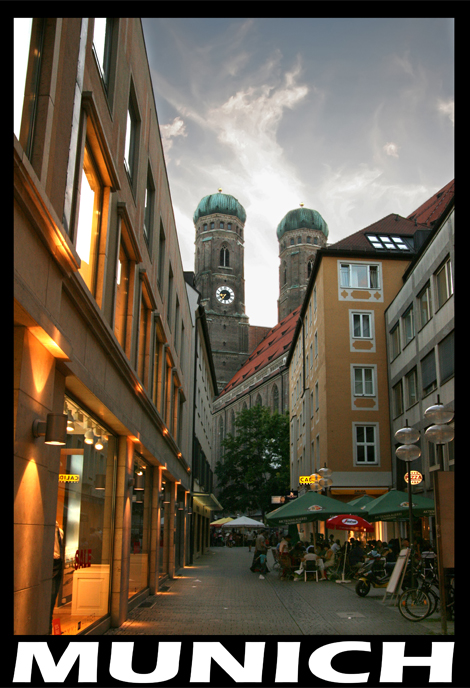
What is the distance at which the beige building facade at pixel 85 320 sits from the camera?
6.45 meters

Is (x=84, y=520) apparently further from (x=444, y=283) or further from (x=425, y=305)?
(x=425, y=305)

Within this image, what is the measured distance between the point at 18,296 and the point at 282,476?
217 feet

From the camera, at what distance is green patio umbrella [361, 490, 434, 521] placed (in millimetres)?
19312

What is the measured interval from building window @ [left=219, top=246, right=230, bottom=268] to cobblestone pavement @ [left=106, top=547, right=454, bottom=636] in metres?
107

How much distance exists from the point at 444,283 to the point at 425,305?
290cm

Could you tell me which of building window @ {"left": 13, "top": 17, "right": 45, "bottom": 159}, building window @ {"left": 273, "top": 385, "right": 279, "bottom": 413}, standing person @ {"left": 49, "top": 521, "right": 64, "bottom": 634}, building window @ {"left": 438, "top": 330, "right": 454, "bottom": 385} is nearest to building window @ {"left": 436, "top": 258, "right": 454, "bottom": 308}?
building window @ {"left": 438, "top": 330, "right": 454, "bottom": 385}

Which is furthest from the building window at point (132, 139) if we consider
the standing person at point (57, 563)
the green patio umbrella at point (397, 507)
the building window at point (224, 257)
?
the building window at point (224, 257)

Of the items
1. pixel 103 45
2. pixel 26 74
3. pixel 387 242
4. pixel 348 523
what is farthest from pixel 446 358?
pixel 26 74

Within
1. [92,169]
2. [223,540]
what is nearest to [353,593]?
[92,169]

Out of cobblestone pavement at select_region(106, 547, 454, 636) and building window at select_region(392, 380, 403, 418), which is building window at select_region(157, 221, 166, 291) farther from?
building window at select_region(392, 380, 403, 418)

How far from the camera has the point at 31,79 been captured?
675cm

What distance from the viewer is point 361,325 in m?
35.1

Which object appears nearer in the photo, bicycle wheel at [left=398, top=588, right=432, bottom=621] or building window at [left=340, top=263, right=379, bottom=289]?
bicycle wheel at [left=398, top=588, right=432, bottom=621]
